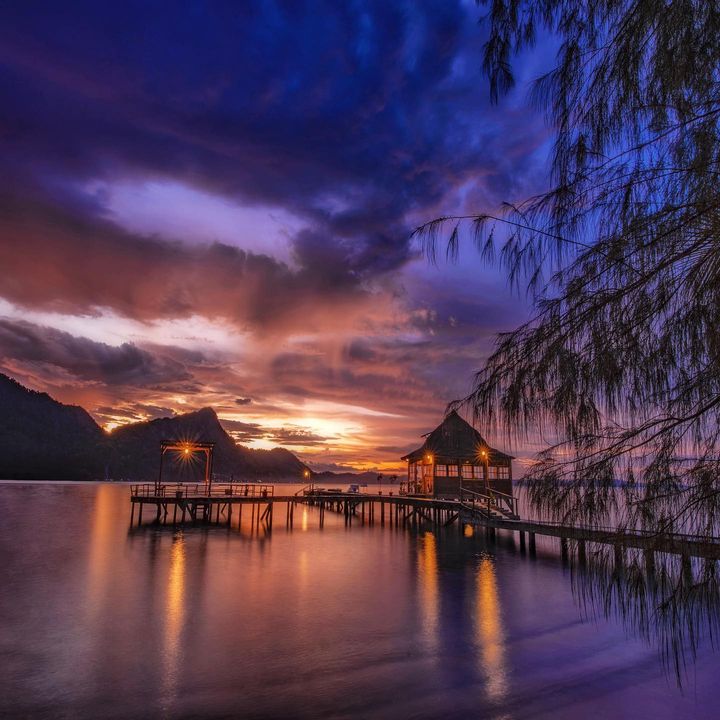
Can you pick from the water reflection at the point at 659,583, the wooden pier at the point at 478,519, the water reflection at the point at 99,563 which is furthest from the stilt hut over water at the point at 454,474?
the water reflection at the point at 659,583

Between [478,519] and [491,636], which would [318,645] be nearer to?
[491,636]

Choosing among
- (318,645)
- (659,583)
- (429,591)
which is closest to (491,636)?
(318,645)

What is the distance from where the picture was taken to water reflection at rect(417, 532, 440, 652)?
13570 millimetres

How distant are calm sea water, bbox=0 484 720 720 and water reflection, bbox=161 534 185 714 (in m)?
0.06

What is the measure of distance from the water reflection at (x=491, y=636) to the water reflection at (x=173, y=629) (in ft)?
20.8

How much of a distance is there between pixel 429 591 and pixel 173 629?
9385 millimetres

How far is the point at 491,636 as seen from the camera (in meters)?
13.5

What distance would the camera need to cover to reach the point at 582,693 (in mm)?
9758

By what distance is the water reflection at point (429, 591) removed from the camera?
13.6 meters

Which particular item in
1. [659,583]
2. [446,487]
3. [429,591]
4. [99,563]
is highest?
[659,583]

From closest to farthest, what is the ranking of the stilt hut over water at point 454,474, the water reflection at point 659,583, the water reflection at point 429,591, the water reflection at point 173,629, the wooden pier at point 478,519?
the water reflection at point 659,583 < the wooden pier at point 478,519 < the water reflection at point 173,629 < the water reflection at point 429,591 < the stilt hut over water at point 454,474

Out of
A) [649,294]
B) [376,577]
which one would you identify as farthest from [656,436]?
[376,577]

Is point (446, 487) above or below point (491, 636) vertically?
above

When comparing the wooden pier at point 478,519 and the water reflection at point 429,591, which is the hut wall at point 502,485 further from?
the water reflection at point 429,591
